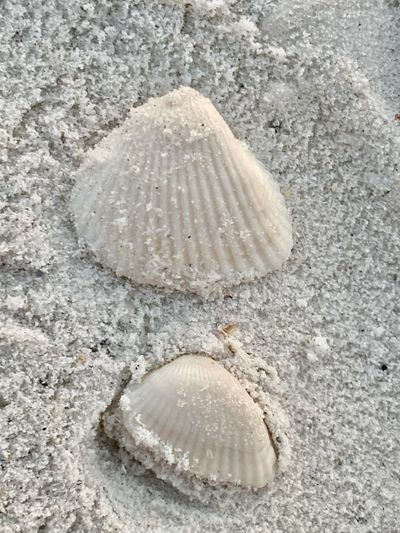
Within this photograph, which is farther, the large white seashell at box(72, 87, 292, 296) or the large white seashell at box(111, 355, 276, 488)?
the large white seashell at box(72, 87, 292, 296)

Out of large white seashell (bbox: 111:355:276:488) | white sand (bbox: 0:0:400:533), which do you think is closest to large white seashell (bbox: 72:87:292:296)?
white sand (bbox: 0:0:400:533)

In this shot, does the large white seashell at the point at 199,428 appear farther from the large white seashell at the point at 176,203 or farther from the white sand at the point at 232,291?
the large white seashell at the point at 176,203

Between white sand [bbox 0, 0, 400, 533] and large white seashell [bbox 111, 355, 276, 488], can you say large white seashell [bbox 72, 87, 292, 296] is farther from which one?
large white seashell [bbox 111, 355, 276, 488]

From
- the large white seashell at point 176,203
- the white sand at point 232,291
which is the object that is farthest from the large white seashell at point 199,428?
the large white seashell at point 176,203

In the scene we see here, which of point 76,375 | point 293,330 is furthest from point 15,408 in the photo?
point 293,330

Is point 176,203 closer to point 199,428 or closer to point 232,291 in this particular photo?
point 232,291
